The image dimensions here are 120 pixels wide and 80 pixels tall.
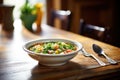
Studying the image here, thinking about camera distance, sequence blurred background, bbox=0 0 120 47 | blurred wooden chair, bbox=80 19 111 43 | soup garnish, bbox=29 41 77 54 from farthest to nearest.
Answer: blurred background, bbox=0 0 120 47 → blurred wooden chair, bbox=80 19 111 43 → soup garnish, bbox=29 41 77 54

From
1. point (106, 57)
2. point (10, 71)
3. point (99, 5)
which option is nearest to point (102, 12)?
point (99, 5)

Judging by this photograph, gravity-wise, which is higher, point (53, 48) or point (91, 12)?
point (53, 48)

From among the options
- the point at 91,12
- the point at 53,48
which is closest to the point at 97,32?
the point at 53,48

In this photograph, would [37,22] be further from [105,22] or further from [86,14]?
[105,22]

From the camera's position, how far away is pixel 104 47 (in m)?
1.56

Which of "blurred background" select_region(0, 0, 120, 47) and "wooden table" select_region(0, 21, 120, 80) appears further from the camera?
"blurred background" select_region(0, 0, 120, 47)

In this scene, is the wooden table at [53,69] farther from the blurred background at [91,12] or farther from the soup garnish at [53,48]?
the blurred background at [91,12]

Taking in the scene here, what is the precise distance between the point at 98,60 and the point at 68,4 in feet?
7.33

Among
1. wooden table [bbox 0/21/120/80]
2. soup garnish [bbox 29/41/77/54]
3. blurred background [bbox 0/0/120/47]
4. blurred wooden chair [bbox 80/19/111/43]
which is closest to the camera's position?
wooden table [bbox 0/21/120/80]

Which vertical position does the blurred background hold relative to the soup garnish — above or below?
below

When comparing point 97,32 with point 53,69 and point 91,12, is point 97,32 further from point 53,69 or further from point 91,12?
point 91,12

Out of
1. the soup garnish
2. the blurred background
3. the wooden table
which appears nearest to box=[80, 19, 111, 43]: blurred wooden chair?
the wooden table

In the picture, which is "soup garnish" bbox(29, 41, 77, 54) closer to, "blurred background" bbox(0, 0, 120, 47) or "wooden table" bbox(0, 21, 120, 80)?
"wooden table" bbox(0, 21, 120, 80)

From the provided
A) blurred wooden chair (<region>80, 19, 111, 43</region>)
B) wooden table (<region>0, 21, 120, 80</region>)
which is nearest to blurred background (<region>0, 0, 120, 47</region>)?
blurred wooden chair (<region>80, 19, 111, 43</region>)
